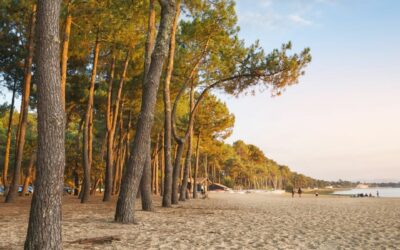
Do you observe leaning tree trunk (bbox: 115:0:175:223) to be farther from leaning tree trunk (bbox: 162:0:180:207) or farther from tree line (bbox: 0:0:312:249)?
leaning tree trunk (bbox: 162:0:180:207)

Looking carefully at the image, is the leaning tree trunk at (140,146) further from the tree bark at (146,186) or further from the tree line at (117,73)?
the tree bark at (146,186)

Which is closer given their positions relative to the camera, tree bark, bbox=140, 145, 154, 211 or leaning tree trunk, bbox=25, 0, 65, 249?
leaning tree trunk, bbox=25, 0, 65, 249

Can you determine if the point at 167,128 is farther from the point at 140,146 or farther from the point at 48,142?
the point at 48,142

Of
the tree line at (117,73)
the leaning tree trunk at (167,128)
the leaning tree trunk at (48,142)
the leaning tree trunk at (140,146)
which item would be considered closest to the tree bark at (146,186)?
the tree line at (117,73)

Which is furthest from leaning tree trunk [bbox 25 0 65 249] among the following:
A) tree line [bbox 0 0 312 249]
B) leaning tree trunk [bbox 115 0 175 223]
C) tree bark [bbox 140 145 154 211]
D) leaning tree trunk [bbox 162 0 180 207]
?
leaning tree trunk [bbox 162 0 180 207]

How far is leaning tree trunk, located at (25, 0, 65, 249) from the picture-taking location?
195 inches

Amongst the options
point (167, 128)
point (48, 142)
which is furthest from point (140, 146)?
point (167, 128)

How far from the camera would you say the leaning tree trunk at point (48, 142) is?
4961 millimetres

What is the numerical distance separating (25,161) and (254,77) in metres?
29.5

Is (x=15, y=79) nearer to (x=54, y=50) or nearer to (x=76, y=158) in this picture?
(x=76, y=158)

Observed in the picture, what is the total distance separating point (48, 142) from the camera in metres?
5.05

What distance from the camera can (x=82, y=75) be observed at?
22750 millimetres

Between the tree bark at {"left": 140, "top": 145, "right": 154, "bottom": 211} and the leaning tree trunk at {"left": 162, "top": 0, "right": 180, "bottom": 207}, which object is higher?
the leaning tree trunk at {"left": 162, "top": 0, "right": 180, "bottom": 207}

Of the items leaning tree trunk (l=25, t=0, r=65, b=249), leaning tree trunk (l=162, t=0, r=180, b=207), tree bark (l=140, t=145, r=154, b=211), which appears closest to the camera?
leaning tree trunk (l=25, t=0, r=65, b=249)
